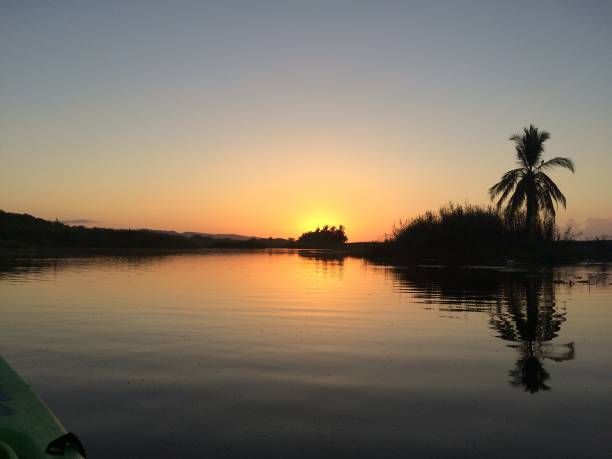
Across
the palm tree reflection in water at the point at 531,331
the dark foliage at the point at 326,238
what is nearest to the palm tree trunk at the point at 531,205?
the palm tree reflection in water at the point at 531,331

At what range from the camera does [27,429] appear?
4453 mm

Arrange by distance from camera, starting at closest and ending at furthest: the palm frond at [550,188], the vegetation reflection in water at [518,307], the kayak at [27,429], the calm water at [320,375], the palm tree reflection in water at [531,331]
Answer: the kayak at [27,429]
the calm water at [320,375]
the palm tree reflection in water at [531,331]
the vegetation reflection in water at [518,307]
the palm frond at [550,188]

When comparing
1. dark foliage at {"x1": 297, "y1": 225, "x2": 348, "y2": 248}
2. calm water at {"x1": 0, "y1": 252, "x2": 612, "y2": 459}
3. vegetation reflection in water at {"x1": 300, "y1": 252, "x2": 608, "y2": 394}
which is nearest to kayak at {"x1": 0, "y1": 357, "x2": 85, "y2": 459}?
calm water at {"x1": 0, "y1": 252, "x2": 612, "y2": 459}

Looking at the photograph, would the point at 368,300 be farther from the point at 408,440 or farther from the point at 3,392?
the point at 3,392

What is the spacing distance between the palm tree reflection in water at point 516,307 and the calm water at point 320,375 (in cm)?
6

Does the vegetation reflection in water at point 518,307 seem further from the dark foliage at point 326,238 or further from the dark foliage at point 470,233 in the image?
the dark foliage at point 326,238

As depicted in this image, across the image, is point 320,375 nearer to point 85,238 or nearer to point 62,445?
point 62,445

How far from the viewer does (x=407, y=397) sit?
674 centimetres

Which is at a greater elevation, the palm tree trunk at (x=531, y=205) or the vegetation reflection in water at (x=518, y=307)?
the palm tree trunk at (x=531, y=205)

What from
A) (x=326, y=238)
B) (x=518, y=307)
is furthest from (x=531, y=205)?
(x=326, y=238)

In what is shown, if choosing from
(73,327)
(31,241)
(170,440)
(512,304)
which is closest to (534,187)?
(512,304)

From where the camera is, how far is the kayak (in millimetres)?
4164

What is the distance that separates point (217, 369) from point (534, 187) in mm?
32352

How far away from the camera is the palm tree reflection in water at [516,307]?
8.52m
